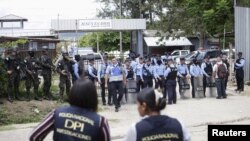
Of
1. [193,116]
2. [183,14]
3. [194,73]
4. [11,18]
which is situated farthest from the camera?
[11,18]

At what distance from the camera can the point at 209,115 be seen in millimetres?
14023

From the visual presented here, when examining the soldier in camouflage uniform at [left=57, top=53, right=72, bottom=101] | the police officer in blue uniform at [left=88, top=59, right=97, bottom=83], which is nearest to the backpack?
the police officer in blue uniform at [left=88, top=59, right=97, bottom=83]

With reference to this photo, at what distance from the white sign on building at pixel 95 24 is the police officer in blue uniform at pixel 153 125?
22323 millimetres

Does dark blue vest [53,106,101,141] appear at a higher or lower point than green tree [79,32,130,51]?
lower

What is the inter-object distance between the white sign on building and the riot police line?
298 inches

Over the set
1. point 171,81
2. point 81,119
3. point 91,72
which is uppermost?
point 81,119

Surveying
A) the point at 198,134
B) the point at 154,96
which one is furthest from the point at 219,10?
the point at 154,96

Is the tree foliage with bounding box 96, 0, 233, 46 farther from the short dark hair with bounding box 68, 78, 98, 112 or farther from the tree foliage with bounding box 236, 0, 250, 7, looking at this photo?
the short dark hair with bounding box 68, 78, 98, 112

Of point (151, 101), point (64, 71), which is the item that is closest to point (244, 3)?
point (64, 71)

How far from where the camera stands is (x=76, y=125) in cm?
371

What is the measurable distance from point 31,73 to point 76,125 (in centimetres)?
1223

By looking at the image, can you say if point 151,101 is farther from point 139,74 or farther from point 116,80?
point 139,74

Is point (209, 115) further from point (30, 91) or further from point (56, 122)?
point (56, 122)

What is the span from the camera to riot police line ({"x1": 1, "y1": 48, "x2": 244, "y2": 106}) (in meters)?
15.5
